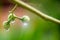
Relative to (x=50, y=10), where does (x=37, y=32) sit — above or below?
below

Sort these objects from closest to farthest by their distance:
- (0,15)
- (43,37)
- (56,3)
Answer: (43,37) → (56,3) → (0,15)

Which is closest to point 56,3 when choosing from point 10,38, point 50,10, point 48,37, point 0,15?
point 50,10

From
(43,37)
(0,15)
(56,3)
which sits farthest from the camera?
(0,15)

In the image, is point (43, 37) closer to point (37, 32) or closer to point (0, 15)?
point (37, 32)

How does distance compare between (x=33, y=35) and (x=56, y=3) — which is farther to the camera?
(x=56, y=3)

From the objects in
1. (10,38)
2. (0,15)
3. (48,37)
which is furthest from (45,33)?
(0,15)

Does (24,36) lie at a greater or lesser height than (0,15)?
lesser

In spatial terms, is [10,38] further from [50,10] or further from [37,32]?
[50,10]

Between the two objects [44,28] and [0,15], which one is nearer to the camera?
[44,28]

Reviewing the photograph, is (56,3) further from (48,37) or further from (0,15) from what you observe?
(0,15)
